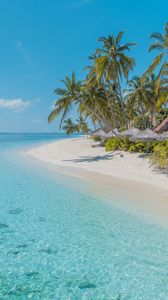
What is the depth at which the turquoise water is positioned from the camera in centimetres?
410

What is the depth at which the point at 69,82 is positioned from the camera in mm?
21031

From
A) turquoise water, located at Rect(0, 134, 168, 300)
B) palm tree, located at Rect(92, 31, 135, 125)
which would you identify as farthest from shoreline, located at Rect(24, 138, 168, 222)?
palm tree, located at Rect(92, 31, 135, 125)

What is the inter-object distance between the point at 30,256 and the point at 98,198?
179 inches

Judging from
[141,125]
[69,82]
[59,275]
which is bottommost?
[59,275]

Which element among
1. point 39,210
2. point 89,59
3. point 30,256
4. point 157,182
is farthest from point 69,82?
point 30,256

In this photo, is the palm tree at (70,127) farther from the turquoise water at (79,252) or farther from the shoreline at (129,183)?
the turquoise water at (79,252)

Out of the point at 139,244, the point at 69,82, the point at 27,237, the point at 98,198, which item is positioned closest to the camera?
the point at 139,244

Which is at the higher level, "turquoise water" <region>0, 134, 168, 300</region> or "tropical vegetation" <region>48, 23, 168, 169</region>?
"tropical vegetation" <region>48, 23, 168, 169</region>

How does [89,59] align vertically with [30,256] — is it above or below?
above

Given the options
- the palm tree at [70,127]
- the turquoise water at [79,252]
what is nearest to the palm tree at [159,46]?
the turquoise water at [79,252]

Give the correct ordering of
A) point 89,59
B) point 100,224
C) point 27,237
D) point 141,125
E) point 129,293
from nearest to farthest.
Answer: point 129,293 < point 27,237 < point 100,224 < point 89,59 < point 141,125

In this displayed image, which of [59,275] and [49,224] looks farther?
[49,224]

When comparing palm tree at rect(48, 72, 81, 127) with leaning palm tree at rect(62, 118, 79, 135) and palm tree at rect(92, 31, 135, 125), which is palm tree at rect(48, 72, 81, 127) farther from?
leaning palm tree at rect(62, 118, 79, 135)

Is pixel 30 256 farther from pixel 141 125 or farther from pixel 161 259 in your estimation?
pixel 141 125
